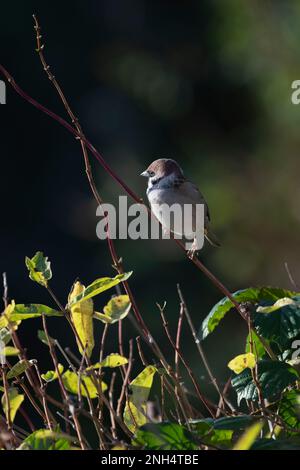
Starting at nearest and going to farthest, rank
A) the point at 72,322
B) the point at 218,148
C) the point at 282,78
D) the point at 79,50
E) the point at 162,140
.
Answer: the point at 72,322 → the point at 282,78 → the point at 218,148 → the point at 162,140 → the point at 79,50

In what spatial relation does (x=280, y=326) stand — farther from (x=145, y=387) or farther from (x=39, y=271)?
(x=39, y=271)

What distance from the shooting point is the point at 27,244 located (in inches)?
269

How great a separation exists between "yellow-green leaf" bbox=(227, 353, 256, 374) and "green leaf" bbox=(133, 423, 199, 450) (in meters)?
0.18

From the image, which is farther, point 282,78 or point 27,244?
point 27,244

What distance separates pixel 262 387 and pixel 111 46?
6.22m

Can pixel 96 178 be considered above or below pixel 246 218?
above

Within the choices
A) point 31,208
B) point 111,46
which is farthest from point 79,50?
point 31,208

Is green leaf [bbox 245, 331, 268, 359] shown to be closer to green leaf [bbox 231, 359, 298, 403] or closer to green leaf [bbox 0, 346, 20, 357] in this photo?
green leaf [bbox 231, 359, 298, 403]

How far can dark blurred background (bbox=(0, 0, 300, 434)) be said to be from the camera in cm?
564

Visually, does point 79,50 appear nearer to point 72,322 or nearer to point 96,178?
point 96,178

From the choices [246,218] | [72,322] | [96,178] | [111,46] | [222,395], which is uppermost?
[111,46]

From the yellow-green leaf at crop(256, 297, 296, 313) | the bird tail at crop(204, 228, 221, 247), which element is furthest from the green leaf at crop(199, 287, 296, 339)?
the bird tail at crop(204, 228, 221, 247)

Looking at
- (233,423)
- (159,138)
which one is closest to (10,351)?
(233,423)

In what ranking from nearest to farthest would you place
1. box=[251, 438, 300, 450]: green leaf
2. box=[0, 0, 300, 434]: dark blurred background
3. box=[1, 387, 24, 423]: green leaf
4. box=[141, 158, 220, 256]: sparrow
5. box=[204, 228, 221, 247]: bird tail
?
1. box=[251, 438, 300, 450]: green leaf
2. box=[1, 387, 24, 423]: green leaf
3. box=[141, 158, 220, 256]: sparrow
4. box=[204, 228, 221, 247]: bird tail
5. box=[0, 0, 300, 434]: dark blurred background
